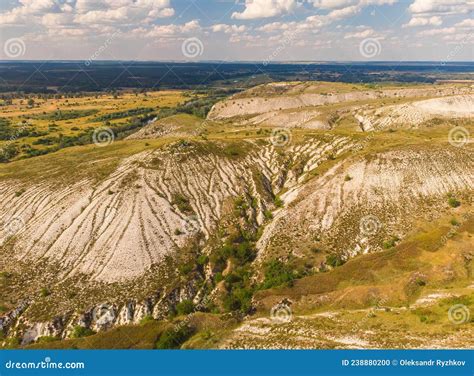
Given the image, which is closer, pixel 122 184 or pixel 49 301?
pixel 49 301

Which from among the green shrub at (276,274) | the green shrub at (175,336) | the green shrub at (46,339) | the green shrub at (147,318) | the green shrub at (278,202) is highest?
the green shrub at (278,202)

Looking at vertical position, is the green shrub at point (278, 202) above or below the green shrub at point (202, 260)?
above

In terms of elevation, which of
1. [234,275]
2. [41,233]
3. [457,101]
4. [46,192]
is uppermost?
[457,101]

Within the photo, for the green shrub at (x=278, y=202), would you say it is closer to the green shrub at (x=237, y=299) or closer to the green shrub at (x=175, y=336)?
the green shrub at (x=237, y=299)

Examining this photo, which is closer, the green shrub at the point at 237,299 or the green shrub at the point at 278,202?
the green shrub at the point at 237,299

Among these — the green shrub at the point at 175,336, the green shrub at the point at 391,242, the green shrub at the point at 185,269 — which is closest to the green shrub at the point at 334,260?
the green shrub at the point at 391,242

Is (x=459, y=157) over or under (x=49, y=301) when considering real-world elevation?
over

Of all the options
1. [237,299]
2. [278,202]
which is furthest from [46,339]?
[278,202]

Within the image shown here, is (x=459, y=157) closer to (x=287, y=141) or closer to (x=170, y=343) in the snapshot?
(x=287, y=141)

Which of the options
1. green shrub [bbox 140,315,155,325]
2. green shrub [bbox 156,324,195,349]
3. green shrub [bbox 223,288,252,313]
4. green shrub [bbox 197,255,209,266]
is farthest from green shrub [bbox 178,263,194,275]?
green shrub [bbox 156,324,195,349]

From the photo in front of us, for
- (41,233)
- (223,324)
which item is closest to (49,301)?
(41,233)

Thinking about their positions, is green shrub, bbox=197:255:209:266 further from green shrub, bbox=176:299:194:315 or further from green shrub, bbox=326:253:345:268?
green shrub, bbox=326:253:345:268
